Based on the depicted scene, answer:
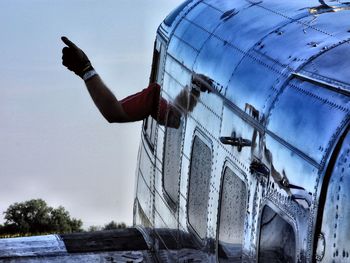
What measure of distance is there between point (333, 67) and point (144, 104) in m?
4.69

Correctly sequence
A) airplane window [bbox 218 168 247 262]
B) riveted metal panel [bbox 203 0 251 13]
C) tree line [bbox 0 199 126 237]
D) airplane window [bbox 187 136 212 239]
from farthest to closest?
1. tree line [bbox 0 199 126 237]
2. riveted metal panel [bbox 203 0 251 13]
3. airplane window [bbox 187 136 212 239]
4. airplane window [bbox 218 168 247 262]

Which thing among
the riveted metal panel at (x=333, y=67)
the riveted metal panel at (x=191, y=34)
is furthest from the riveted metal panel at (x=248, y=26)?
the riveted metal panel at (x=333, y=67)

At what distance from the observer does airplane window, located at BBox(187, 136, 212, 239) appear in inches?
381

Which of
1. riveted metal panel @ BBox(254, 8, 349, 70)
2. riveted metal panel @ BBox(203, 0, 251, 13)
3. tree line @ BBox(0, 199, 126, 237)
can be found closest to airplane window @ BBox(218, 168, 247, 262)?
riveted metal panel @ BBox(254, 8, 349, 70)

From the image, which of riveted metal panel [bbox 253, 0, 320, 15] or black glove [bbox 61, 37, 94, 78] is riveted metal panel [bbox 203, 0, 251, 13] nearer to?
riveted metal panel [bbox 253, 0, 320, 15]

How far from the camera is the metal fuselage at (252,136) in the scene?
7.02m

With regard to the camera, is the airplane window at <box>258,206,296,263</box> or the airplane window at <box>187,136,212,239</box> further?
the airplane window at <box>187,136,212,239</box>

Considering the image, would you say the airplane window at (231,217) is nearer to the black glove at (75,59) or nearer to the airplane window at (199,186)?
the airplane window at (199,186)

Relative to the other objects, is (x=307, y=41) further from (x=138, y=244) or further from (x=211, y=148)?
(x=138, y=244)

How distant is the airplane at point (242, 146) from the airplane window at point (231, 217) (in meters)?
0.02

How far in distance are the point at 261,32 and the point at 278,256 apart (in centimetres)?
238

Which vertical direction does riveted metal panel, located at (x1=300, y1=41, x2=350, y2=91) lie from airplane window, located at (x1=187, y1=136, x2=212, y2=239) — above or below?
above

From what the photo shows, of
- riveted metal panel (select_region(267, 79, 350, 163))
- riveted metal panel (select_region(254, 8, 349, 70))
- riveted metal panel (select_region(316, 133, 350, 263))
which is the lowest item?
riveted metal panel (select_region(316, 133, 350, 263))

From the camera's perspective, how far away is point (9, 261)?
38.0 ft
